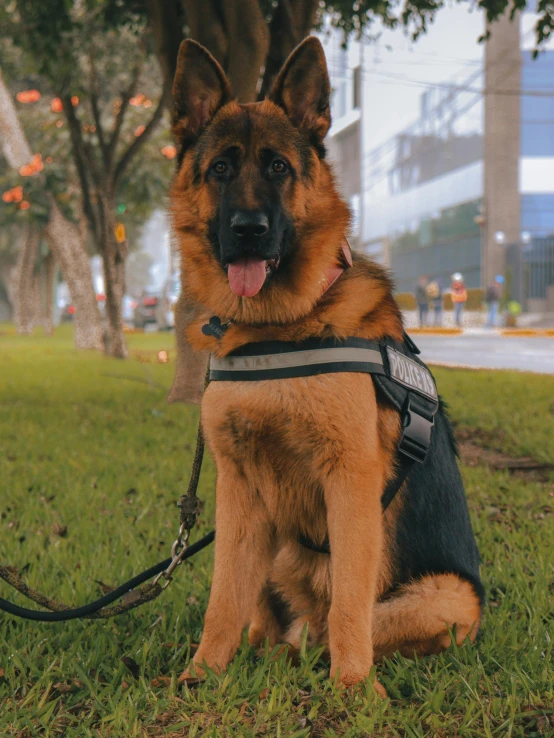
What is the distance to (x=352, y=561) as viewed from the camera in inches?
93.7

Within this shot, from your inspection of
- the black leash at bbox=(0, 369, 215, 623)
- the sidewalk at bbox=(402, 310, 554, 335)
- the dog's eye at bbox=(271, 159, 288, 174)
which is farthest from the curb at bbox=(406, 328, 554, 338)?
the dog's eye at bbox=(271, 159, 288, 174)

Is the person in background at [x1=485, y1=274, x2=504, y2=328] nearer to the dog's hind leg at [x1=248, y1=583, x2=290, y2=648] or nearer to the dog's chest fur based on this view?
the dog's hind leg at [x1=248, y1=583, x2=290, y2=648]

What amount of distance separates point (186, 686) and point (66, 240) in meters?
15.6

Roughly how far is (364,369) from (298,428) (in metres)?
0.30

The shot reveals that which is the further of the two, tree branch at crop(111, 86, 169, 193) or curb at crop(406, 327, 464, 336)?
curb at crop(406, 327, 464, 336)

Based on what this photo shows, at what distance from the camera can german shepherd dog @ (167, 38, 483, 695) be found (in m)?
2.40

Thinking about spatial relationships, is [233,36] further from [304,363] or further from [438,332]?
[438,332]

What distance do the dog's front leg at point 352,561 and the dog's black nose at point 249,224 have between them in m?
0.78

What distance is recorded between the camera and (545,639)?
109 inches

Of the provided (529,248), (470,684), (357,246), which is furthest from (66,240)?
(529,248)

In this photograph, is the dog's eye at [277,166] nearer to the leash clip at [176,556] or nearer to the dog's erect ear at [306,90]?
the dog's erect ear at [306,90]

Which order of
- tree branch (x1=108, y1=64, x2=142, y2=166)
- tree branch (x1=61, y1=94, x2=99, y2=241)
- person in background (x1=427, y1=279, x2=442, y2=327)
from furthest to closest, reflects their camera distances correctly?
person in background (x1=427, y1=279, x2=442, y2=327), tree branch (x1=108, y1=64, x2=142, y2=166), tree branch (x1=61, y1=94, x2=99, y2=241)

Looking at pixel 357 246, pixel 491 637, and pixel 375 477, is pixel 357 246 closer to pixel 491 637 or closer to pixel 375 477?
pixel 375 477

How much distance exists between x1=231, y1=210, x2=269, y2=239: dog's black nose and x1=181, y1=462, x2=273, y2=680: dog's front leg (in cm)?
76
